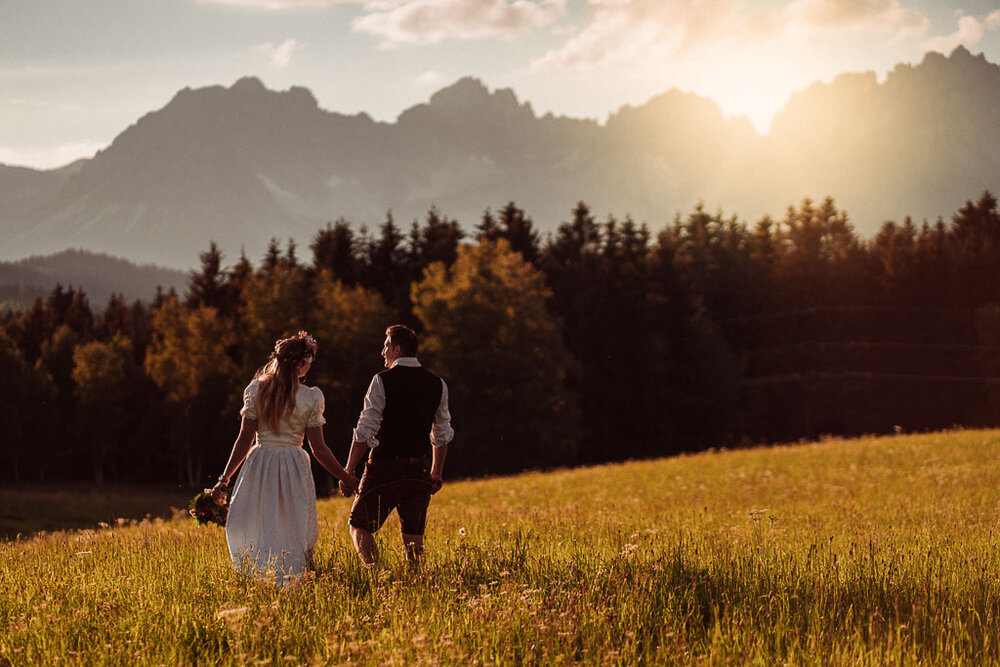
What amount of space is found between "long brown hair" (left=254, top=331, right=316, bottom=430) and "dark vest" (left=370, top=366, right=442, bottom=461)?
29.5 inches

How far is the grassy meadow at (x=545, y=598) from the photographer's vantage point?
526 cm

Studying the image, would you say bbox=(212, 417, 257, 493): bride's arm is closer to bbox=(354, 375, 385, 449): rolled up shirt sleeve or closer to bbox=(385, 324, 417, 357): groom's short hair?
bbox=(354, 375, 385, 449): rolled up shirt sleeve

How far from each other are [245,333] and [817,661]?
59.9m

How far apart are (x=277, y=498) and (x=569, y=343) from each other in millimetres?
54272

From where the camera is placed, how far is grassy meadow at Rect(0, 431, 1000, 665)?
17.3 ft

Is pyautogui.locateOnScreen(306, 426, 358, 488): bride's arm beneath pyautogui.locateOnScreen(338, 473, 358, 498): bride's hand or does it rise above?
above

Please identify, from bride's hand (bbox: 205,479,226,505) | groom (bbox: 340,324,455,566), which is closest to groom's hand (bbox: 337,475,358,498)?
groom (bbox: 340,324,455,566)

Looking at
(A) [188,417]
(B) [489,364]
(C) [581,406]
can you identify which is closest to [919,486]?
(B) [489,364]

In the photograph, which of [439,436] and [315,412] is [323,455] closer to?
[315,412]

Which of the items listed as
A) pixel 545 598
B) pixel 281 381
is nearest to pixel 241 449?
pixel 281 381

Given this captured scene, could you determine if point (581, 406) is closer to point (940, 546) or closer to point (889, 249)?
point (889, 249)

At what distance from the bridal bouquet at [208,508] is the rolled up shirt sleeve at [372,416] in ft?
4.24

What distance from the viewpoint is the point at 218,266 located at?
249ft

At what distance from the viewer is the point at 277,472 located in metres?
7.54
